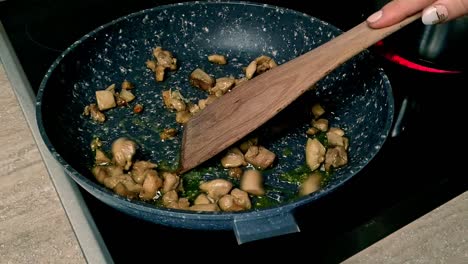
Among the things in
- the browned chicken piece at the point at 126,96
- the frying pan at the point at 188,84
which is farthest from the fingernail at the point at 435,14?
the browned chicken piece at the point at 126,96

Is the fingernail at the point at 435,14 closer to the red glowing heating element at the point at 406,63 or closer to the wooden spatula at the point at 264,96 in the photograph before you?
the wooden spatula at the point at 264,96

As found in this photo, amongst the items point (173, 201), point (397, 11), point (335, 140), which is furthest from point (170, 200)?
point (397, 11)

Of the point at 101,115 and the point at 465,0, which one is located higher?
the point at 465,0

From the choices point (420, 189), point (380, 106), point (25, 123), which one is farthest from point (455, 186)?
point (25, 123)

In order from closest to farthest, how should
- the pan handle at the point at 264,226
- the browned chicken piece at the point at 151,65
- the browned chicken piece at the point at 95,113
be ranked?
the pan handle at the point at 264,226 < the browned chicken piece at the point at 95,113 < the browned chicken piece at the point at 151,65

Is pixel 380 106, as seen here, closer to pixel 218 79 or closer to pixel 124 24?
pixel 218 79
